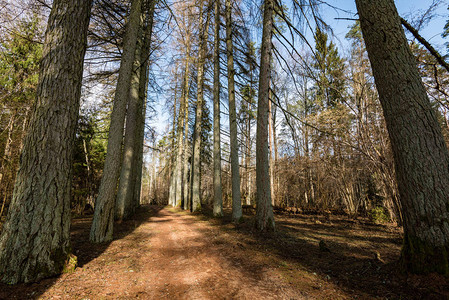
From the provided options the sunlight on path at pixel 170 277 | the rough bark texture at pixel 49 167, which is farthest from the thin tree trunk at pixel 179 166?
the rough bark texture at pixel 49 167

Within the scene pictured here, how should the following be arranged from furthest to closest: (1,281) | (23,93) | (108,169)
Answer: (23,93) → (108,169) → (1,281)

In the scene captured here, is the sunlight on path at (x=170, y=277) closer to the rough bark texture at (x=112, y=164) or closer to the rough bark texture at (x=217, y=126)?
the rough bark texture at (x=112, y=164)

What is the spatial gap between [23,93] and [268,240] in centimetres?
1034

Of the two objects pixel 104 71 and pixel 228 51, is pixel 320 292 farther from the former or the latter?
pixel 104 71

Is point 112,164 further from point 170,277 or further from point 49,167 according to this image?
point 170,277

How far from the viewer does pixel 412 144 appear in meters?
2.45

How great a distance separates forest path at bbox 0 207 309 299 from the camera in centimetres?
234

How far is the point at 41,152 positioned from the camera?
2748 millimetres

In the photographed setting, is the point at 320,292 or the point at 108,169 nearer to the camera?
the point at 320,292

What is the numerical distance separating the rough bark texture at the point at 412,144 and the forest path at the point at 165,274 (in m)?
1.64

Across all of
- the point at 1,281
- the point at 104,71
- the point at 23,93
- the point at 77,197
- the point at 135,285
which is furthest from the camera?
the point at 77,197

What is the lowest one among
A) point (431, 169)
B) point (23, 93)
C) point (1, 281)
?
point (1, 281)

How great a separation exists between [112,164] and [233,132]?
16.5 feet

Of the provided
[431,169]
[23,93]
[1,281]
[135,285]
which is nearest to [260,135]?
[431,169]
